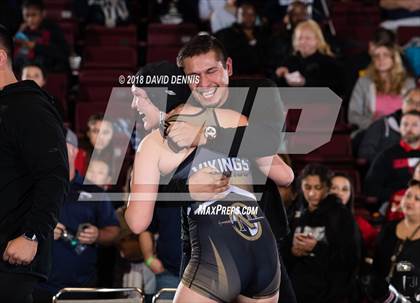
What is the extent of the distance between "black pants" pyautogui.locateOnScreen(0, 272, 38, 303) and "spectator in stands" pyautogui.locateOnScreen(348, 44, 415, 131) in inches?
181

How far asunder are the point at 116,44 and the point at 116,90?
165 centimetres

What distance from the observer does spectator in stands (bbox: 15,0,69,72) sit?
27.3 ft

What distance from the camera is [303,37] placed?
812 centimetres

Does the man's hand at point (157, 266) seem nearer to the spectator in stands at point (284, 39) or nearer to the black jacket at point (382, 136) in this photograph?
the black jacket at point (382, 136)

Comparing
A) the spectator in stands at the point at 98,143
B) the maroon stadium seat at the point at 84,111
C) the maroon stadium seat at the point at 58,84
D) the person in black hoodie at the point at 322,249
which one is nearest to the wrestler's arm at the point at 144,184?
the person in black hoodie at the point at 322,249

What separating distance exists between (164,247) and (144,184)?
2.05 metres

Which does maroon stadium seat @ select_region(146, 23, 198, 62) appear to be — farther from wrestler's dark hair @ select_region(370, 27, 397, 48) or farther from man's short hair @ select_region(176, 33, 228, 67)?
man's short hair @ select_region(176, 33, 228, 67)

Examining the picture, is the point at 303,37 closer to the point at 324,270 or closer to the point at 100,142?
the point at 100,142

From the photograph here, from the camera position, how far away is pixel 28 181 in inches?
154

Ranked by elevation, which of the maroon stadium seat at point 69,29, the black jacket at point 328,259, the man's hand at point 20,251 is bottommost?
the black jacket at point 328,259

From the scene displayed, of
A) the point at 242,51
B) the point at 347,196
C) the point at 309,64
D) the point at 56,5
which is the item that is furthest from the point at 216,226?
the point at 56,5

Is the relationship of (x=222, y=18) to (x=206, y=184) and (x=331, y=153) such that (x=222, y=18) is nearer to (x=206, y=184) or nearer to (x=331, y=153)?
(x=331, y=153)

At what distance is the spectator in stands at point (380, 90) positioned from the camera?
8.05 m

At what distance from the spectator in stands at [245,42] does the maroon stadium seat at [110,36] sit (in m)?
0.96
